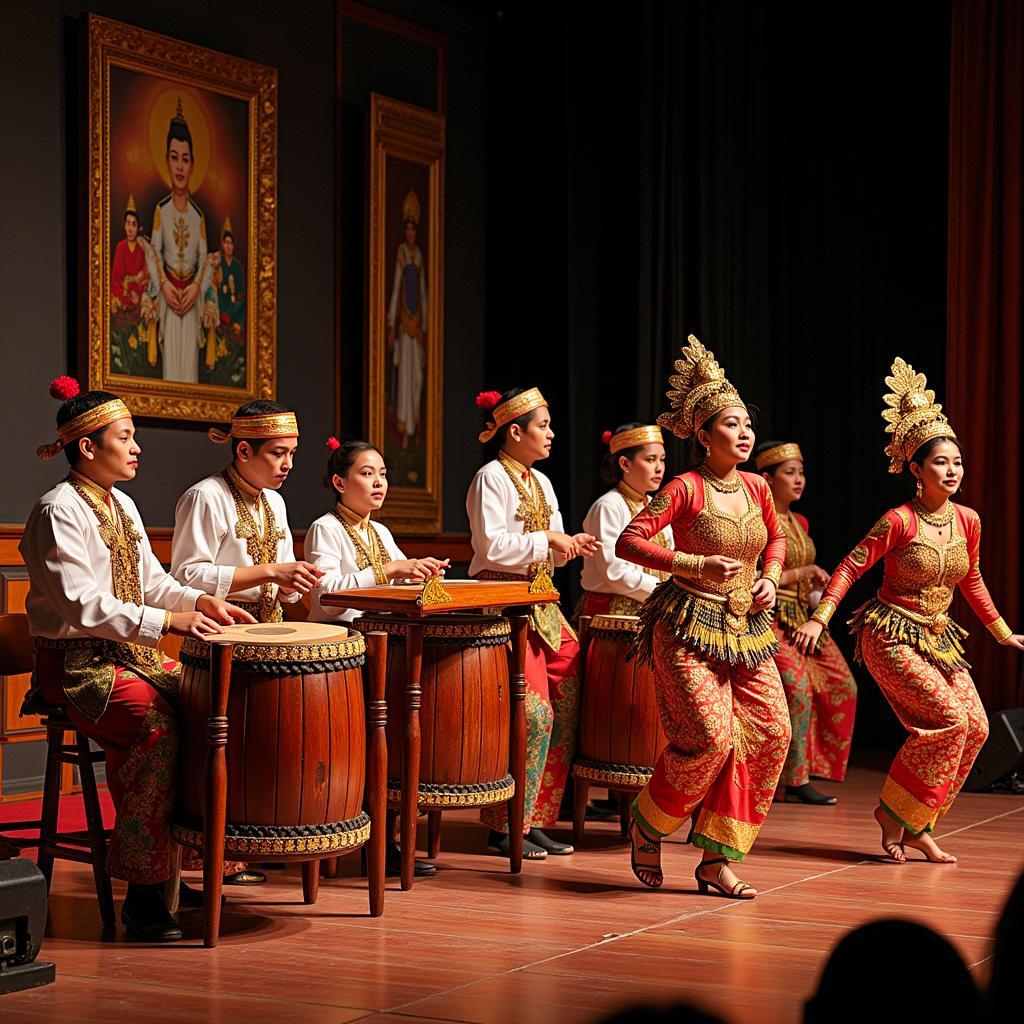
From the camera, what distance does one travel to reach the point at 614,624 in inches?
198

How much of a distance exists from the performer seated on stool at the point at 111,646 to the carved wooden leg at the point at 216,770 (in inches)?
4.1

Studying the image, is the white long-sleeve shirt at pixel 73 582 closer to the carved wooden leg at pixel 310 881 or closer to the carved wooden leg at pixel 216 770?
the carved wooden leg at pixel 216 770

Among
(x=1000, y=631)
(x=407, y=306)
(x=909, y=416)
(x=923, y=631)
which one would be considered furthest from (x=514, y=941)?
(x=407, y=306)

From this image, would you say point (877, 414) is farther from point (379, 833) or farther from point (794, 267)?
point (379, 833)

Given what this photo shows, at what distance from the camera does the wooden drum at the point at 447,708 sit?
14.2 feet

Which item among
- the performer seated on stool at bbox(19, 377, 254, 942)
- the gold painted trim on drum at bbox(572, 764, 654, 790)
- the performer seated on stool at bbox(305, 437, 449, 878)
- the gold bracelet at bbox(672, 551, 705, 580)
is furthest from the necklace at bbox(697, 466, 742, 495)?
the performer seated on stool at bbox(19, 377, 254, 942)

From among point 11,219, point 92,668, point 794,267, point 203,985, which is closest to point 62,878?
point 92,668

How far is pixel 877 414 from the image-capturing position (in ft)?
25.2

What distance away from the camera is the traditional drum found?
498 cm

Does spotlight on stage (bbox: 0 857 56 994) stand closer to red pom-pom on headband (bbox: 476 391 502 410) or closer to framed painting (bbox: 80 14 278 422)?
red pom-pom on headband (bbox: 476 391 502 410)

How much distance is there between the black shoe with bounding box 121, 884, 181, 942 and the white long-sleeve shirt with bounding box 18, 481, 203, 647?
1.94 feet

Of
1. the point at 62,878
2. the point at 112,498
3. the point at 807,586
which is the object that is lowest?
the point at 62,878

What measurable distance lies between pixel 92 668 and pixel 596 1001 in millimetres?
1409

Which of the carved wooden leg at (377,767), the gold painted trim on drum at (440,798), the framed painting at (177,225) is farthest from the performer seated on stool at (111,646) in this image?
the framed painting at (177,225)
